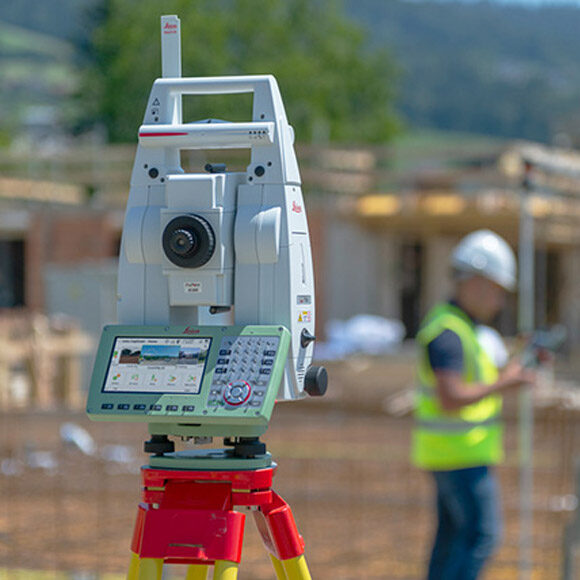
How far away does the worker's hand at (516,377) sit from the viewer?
13.1 ft

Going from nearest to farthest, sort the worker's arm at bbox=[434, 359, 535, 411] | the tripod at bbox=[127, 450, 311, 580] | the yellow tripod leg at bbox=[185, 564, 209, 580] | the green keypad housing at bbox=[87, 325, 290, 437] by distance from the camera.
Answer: the green keypad housing at bbox=[87, 325, 290, 437] < the tripod at bbox=[127, 450, 311, 580] < the yellow tripod leg at bbox=[185, 564, 209, 580] < the worker's arm at bbox=[434, 359, 535, 411]

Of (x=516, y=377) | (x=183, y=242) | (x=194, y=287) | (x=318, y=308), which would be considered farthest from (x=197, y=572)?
(x=318, y=308)

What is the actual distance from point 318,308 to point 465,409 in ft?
40.3

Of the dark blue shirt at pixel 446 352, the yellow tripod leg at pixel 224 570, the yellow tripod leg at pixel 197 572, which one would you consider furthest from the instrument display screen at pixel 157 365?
the dark blue shirt at pixel 446 352

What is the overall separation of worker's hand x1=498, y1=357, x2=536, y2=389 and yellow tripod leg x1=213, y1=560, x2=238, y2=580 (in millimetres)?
1985

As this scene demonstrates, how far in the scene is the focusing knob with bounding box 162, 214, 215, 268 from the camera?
2256mm

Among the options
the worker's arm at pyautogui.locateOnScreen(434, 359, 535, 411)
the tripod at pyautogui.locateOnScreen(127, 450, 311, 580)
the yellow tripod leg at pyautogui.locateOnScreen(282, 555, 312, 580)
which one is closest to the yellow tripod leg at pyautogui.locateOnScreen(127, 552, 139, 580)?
the tripod at pyautogui.locateOnScreen(127, 450, 311, 580)

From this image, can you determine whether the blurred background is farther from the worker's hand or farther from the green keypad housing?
the green keypad housing

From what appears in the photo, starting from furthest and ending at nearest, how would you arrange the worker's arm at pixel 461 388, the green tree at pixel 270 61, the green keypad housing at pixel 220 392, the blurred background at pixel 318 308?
the green tree at pixel 270 61 → the blurred background at pixel 318 308 → the worker's arm at pixel 461 388 → the green keypad housing at pixel 220 392

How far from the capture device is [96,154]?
17844 mm

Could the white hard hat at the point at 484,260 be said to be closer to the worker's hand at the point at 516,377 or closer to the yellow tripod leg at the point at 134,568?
the worker's hand at the point at 516,377

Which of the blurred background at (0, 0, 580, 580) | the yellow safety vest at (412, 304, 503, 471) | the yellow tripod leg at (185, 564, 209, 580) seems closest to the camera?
the yellow tripod leg at (185, 564, 209, 580)

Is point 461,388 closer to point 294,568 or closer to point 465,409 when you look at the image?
point 465,409

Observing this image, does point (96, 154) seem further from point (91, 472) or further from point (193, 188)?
point (193, 188)
